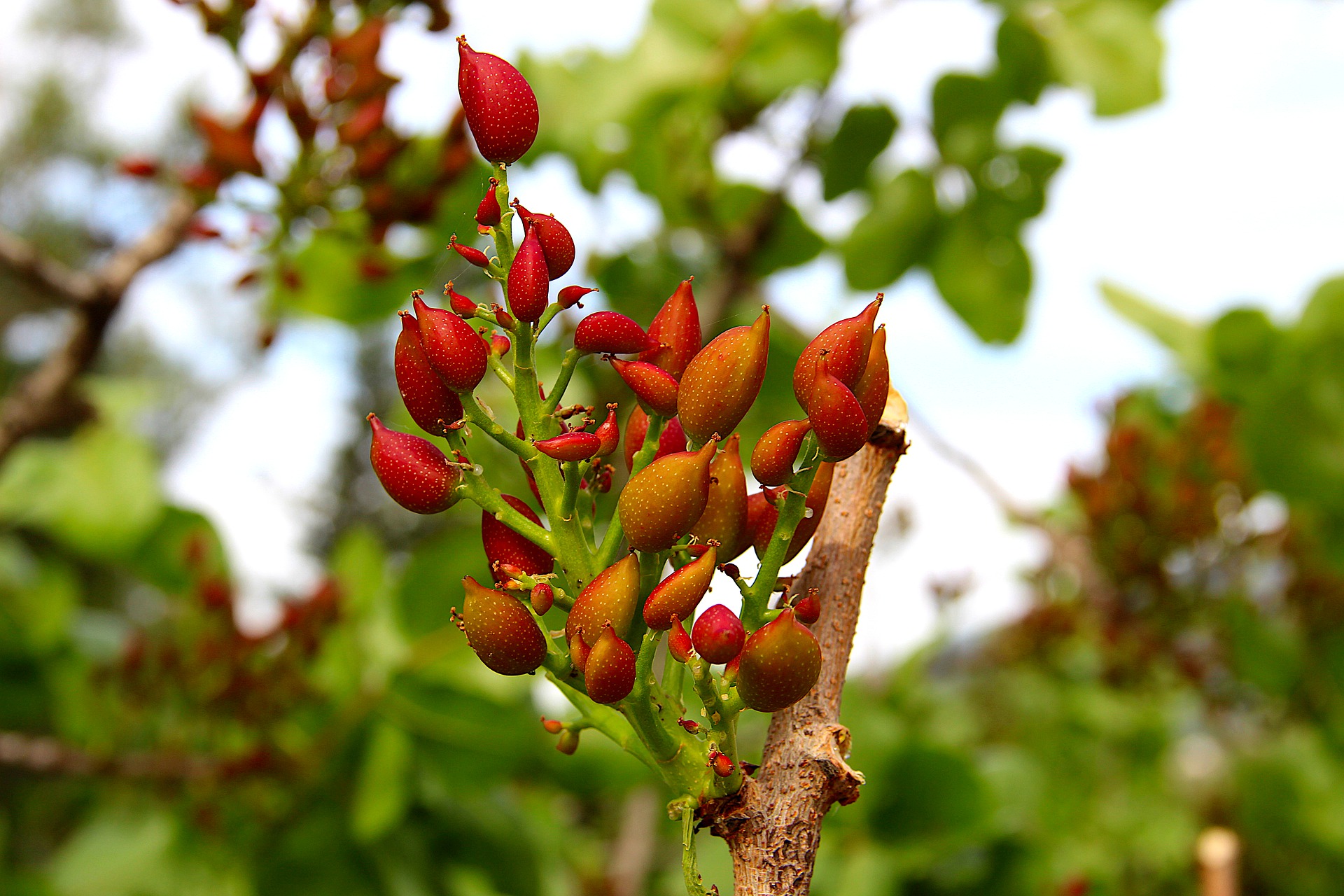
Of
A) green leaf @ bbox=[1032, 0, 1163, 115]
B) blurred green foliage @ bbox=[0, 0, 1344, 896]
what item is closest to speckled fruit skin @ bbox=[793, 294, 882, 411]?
blurred green foliage @ bbox=[0, 0, 1344, 896]

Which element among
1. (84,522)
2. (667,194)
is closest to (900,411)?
(667,194)

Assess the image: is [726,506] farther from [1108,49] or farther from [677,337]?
[1108,49]

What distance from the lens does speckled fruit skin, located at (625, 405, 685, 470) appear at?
287 mm

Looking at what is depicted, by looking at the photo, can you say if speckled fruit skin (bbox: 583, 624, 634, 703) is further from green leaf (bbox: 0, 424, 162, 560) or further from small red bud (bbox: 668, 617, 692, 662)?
green leaf (bbox: 0, 424, 162, 560)

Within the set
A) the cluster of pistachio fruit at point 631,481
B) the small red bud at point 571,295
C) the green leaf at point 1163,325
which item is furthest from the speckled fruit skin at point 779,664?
the green leaf at point 1163,325

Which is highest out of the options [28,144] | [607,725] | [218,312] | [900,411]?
[28,144]

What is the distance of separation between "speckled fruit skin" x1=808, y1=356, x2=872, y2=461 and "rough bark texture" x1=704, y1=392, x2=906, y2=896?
0.20ft

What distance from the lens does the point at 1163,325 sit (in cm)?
138

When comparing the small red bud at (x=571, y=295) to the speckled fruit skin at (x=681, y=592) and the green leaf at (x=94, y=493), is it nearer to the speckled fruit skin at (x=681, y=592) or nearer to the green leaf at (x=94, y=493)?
the speckled fruit skin at (x=681, y=592)

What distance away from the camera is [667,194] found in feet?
3.34

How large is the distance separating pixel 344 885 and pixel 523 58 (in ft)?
2.64

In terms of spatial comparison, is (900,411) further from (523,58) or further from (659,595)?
(523,58)

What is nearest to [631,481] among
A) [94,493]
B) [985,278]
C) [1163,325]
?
[985,278]

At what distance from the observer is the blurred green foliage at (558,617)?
2.88ft
